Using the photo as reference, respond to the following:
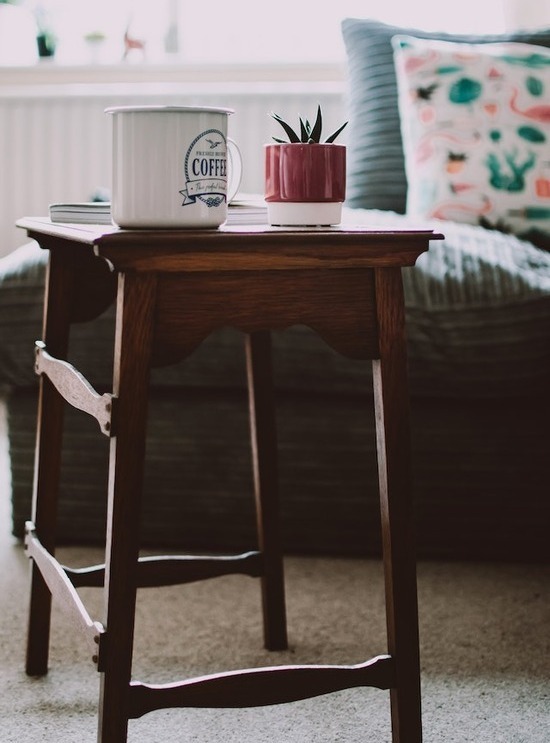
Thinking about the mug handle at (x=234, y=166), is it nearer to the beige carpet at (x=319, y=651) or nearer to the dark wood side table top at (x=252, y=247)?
the dark wood side table top at (x=252, y=247)

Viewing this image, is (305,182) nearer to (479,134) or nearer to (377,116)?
(479,134)

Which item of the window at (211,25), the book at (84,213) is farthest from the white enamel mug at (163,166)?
the window at (211,25)

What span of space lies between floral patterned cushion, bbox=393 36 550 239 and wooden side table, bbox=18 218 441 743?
0.98 metres

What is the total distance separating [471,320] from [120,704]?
0.80m

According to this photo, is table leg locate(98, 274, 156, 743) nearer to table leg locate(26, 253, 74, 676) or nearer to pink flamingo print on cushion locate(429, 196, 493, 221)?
table leg locate(26, 253, 74, 676)

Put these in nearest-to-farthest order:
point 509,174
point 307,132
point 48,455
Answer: point 307,132 < point 48,455 < point 509,174

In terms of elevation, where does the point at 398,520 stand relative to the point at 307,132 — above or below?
below

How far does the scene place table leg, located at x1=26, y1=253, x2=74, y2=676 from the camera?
3.77 feet

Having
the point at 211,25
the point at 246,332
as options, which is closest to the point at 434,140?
the point at 246,332

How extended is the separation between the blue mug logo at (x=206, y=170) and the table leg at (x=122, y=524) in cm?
9

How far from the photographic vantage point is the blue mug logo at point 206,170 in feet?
2.77

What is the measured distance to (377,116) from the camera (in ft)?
6.81

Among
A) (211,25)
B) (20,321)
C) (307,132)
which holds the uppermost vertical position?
(211,25)

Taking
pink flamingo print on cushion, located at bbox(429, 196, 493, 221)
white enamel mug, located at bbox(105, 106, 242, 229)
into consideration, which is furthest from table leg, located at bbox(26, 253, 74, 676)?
pink flamingo print on cushion, located at bbox(429, 196, 493, 221)
